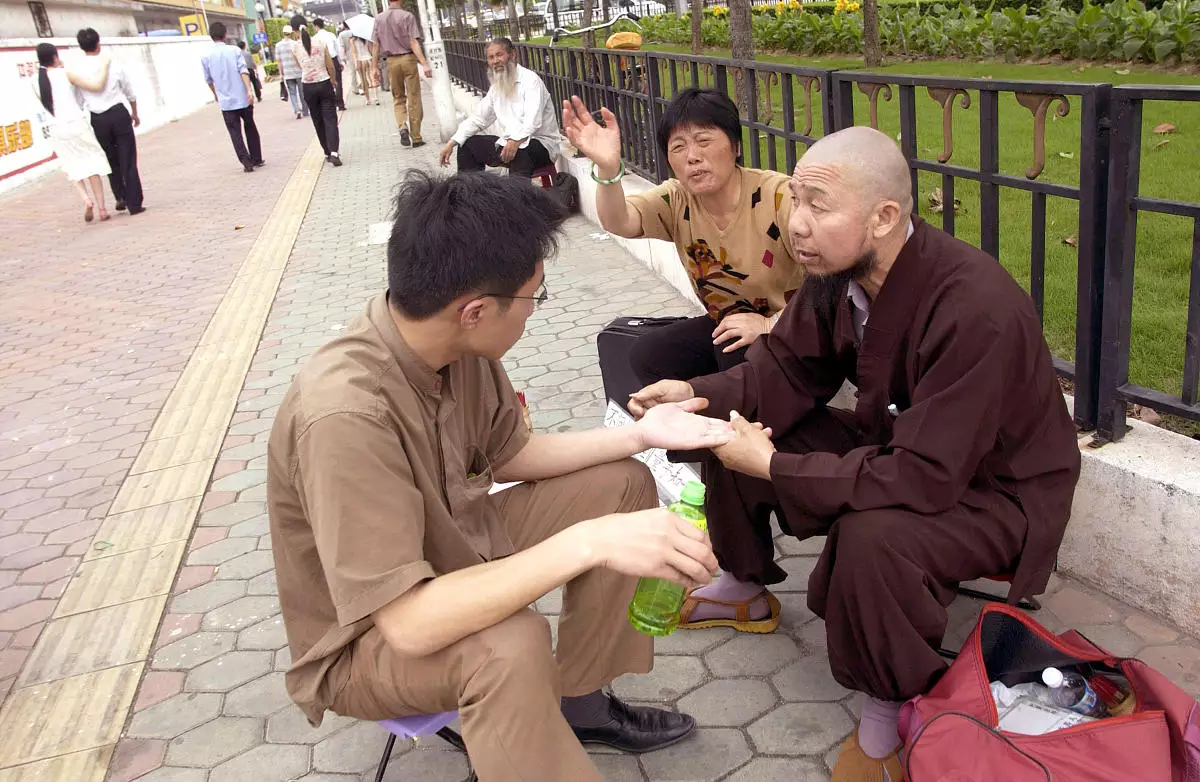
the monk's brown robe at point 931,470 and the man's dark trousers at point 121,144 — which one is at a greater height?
the man's dark trousers at point 121,144

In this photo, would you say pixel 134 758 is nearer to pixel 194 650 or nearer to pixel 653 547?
pixel 194 650

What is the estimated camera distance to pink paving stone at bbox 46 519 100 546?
4.11 meters

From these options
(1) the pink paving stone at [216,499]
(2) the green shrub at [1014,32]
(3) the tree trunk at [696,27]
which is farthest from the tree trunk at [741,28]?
(3) the tree trunk at [696,27]

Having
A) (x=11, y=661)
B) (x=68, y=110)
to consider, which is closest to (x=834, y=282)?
(x=11, y=661)

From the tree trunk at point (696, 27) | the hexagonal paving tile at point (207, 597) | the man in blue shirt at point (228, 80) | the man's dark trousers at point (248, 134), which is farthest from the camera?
the man's dark trousers at point (248, 134)

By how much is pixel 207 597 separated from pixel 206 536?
516 millimetres

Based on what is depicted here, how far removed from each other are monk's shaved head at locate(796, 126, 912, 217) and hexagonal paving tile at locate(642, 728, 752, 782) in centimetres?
139

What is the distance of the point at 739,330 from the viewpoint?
329 centimetres

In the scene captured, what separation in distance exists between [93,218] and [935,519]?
12.0 metres

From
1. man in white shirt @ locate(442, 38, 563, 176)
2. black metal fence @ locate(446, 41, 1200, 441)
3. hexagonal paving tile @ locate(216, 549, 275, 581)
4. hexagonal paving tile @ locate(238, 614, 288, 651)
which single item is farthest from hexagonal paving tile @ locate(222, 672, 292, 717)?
man in white shirt @ locate(442, 38, 563, 176)

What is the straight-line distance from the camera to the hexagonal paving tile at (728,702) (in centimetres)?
260

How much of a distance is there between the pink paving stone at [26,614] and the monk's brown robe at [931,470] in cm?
282

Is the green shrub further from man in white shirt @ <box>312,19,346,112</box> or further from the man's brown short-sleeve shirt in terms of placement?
the man's brown short-sleeve shirt

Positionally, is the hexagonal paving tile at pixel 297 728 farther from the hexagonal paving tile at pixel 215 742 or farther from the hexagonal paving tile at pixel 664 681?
the hexagonal paving tile at pixel 664 681
